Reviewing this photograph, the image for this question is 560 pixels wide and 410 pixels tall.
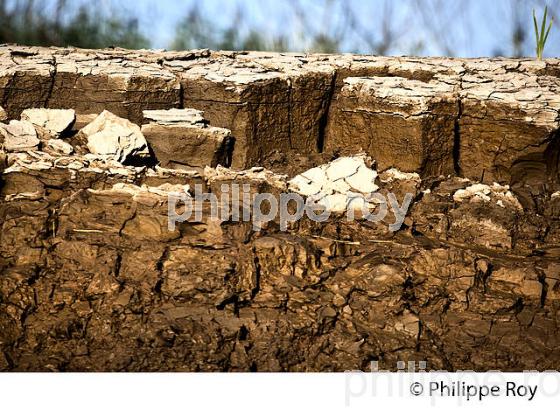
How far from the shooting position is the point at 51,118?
3.88 meters

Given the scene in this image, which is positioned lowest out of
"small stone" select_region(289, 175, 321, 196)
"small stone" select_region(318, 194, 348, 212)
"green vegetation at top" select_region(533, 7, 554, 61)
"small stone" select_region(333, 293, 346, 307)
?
"small stone" select_region(333, 293, 346, 307)

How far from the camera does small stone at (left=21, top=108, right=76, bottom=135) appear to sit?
3.85 metres

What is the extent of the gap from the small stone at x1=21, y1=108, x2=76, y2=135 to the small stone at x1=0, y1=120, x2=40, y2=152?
8cm

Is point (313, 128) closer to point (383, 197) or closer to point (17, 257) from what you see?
point (383, 197)

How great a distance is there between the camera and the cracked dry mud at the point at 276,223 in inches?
127

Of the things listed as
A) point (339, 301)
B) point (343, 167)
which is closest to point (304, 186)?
point (343, 167)

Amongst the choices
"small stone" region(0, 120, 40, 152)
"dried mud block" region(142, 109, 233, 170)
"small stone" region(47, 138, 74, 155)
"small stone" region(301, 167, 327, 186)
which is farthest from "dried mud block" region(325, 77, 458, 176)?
"small stone" region(0, 120, 40, 152)

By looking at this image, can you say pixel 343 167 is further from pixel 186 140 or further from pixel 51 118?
pixel 51 118

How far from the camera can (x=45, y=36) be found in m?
5.18

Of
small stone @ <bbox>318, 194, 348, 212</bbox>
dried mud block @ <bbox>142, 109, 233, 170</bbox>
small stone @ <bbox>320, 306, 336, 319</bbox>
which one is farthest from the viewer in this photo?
dried mud block @ <bbox>142, 109, 233, 170</bbox>

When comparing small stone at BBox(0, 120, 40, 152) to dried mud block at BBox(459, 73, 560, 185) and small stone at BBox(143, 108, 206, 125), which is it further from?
dried mud block at BBox(459, 73, 560, 185)

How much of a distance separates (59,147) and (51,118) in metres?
0.19

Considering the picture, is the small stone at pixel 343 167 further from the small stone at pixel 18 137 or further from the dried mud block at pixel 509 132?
the small stone at pixel 18 137

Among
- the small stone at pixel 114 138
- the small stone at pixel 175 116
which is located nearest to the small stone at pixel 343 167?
the small stone at pixel 175 116
